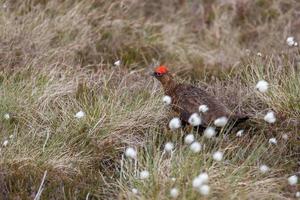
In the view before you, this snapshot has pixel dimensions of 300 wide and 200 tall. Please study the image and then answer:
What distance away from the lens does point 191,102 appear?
598 cm

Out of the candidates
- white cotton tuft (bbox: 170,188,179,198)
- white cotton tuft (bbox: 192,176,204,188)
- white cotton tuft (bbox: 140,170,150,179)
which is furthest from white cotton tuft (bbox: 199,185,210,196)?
white cotton tuft (bbox: 140,170,150,179)

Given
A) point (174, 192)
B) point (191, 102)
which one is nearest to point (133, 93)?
point (191, 102)

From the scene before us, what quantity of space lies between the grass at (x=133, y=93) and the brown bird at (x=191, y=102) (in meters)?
0.15

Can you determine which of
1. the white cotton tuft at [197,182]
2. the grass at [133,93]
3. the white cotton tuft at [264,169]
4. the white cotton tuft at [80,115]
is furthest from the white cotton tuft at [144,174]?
the white cotton tuft at [80,115]

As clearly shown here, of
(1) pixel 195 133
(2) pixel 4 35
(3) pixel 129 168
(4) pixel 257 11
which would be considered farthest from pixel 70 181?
(4) pixel 257 11

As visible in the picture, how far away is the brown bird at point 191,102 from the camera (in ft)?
18.9

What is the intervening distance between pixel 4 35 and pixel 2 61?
1.26 feet

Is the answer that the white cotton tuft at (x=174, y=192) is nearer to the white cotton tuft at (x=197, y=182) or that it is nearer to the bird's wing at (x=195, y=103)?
the white cotton tuft at (x=197, y=182)

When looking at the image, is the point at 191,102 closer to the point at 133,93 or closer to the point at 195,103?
the point at 195,103

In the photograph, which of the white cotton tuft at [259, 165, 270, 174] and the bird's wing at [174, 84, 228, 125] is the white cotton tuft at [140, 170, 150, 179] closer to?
the white cotton tuft at [259, 165, 270, 174]

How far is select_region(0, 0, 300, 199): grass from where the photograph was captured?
514 cm

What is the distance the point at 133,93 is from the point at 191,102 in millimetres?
808

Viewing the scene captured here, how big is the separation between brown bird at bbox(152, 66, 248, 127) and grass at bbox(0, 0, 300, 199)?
147mm

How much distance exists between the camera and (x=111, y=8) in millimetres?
8602
